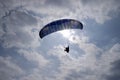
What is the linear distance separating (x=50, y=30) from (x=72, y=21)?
14.5ft

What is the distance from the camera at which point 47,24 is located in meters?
65.0

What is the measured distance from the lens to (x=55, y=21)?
64.5 m

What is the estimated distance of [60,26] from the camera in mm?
64500

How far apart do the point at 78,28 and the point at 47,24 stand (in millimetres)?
6034

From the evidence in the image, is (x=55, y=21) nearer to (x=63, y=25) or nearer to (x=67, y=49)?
(x=63, y=25)

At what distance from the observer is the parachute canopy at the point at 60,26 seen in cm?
6438

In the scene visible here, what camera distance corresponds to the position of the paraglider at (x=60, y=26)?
6438 cm

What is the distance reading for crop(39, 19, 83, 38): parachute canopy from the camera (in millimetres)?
64375

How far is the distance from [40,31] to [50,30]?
2376mm

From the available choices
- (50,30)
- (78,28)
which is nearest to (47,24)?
(50,30)

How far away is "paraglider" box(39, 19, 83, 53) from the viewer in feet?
211

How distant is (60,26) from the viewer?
6450 cm

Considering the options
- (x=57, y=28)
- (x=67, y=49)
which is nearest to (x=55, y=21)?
(x=57, y=28)

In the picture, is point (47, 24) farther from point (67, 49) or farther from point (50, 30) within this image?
point (67, 49)
